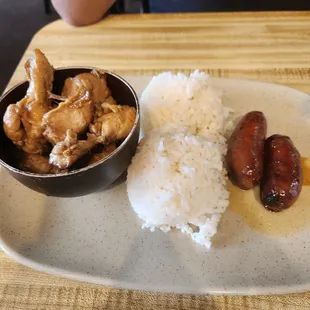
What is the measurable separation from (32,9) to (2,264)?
4.48 meters

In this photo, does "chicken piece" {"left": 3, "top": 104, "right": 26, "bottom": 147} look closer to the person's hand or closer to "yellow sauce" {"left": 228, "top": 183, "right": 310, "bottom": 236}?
"yellow sauce" {"left": 228, "top": 183, "right": 310, "bottom": 236}

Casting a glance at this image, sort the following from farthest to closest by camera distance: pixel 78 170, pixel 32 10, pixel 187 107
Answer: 1. pixel 32 10
2. pixel 187 107
3. pixel 78 170

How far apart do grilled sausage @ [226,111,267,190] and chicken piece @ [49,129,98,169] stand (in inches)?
22.0

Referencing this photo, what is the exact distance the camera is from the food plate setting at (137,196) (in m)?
1.28

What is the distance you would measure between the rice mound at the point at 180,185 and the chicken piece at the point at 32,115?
0.37 meters

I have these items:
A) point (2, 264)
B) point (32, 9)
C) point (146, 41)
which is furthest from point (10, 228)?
point (32, 9)

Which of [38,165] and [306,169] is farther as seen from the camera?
[306,169]

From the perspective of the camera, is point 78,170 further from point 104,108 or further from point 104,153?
point 104,108

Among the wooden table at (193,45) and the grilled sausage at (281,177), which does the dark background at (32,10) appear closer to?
the wooden table at (193,45)

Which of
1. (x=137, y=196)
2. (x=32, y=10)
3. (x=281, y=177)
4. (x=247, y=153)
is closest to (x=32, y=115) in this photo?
(x=137, y=196)

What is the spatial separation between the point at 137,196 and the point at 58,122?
0.39 m

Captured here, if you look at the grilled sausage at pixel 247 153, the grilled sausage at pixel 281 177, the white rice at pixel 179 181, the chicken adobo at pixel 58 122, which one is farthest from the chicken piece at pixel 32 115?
the grilled sausage at pixel 281 177

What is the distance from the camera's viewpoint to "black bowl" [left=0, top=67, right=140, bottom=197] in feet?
4.12

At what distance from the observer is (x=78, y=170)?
4.07 feet
